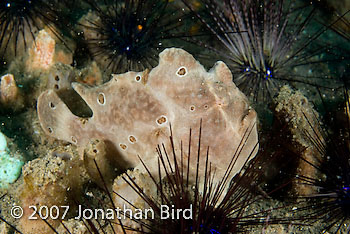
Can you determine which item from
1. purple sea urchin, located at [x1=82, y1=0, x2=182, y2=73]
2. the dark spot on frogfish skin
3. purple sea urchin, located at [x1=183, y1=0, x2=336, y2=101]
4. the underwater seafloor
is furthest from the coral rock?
purple sea urchin, located at [x1=183, y1=0, x2=336, y2=101]

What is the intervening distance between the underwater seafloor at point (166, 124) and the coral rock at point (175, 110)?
12mm

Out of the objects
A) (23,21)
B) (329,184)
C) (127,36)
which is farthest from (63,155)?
(329,184)

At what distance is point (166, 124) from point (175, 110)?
18 cm

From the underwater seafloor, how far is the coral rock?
0.04 ft

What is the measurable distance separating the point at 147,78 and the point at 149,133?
561 mm

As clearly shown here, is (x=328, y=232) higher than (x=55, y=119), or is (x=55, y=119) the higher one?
(x=55, y=119)

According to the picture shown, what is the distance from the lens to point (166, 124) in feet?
9.82

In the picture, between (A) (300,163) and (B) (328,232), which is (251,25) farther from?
(B) (328,232)

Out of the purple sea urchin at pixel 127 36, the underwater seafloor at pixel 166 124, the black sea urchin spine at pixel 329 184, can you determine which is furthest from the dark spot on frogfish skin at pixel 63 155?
the black sea urchin spine at pixel 329 184

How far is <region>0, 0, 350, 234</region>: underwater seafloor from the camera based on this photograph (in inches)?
112

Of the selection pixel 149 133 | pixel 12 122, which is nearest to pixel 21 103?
pixel 12 122

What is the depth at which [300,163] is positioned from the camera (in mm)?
3637

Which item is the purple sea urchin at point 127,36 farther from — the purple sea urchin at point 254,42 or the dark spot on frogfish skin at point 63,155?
the dark spot on frogfish skin at point 63,155

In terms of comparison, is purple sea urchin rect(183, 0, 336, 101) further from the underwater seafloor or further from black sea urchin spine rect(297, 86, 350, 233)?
black sea urchin spine rect(297, 86, 350, 233)
